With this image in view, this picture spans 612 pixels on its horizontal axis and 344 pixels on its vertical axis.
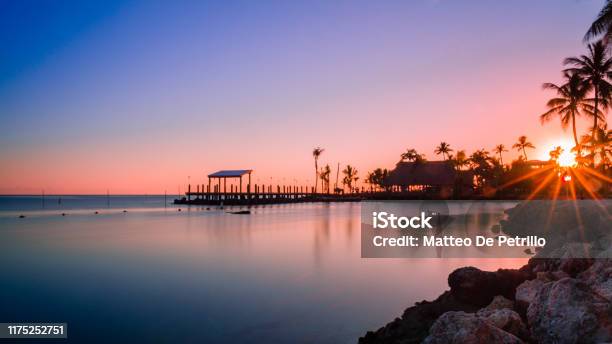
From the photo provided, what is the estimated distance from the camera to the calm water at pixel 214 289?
845 cm

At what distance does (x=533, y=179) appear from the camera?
44.7 m

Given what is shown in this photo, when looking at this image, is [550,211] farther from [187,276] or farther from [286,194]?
[286,194]

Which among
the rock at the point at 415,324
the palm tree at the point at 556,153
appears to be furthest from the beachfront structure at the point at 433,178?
the rock at the point at 415,324

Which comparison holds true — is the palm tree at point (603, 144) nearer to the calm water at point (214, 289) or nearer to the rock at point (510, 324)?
the calm water at point (214, 289)

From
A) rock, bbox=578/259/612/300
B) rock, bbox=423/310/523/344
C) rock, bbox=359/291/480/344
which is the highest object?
rock, bbox=578/259/612/300

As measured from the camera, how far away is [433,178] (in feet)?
184

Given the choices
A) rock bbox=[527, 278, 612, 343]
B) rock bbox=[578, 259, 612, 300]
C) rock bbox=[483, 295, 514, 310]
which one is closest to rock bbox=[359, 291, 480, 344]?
rock bbox=[483, 295, 514, 310]

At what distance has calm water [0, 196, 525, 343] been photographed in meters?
8.45

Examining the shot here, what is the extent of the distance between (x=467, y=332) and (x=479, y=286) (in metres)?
3.90

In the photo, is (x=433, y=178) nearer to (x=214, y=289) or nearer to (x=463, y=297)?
(x=214, y=289)

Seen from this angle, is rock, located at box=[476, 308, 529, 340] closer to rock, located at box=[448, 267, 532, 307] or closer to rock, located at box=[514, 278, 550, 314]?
rock, located at box=[514, 278, 550, 314]

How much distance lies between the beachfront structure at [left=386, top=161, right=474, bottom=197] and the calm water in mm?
36321

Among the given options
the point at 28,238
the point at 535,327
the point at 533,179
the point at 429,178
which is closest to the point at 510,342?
the point at 535,327

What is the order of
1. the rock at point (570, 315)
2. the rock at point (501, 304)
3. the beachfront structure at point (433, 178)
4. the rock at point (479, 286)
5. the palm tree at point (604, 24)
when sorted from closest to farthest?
the rock at point (570, 315), the rock at point (501, 304), the rock at point (479, 286), the palm tree at point (604, 24), the beachfront structure at point (433, 178)
